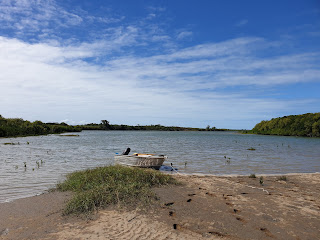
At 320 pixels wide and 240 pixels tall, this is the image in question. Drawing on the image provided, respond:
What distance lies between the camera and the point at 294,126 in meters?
95.9

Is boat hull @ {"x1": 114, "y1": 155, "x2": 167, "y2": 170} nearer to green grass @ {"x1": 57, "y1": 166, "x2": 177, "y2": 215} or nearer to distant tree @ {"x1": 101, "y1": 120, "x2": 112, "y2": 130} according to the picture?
green grass @ {"x1": 57, "y1": 166, "x2": 177, "y2": 215}

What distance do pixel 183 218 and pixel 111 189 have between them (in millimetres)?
3393

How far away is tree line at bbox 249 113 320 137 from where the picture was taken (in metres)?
84.6

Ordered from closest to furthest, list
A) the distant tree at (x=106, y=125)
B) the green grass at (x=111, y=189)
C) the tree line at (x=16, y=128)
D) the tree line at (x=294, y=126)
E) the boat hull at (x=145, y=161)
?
the green grass at (x=111, y=189), the boat hull at (x=145, y=161), the tree line at (x=16, y=128), the tree line at (x=294, y=126), the distant tree at (x=106, y=125)

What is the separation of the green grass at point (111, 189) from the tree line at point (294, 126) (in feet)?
292

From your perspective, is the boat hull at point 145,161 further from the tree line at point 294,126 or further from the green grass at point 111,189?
the tree line at point 294,126

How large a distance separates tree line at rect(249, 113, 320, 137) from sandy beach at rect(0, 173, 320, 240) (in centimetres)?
8796

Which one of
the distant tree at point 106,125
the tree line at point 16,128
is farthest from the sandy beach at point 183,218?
the distant tree at point 106,125

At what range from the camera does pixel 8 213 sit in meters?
7.99

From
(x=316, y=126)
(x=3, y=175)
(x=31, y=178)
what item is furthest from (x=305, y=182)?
(x=316, y=126)

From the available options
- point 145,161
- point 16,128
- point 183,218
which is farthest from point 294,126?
point 183,218

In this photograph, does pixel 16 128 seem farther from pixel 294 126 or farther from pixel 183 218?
pixel 294 126

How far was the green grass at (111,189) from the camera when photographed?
8.02 meters

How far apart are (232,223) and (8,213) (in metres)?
7.51
